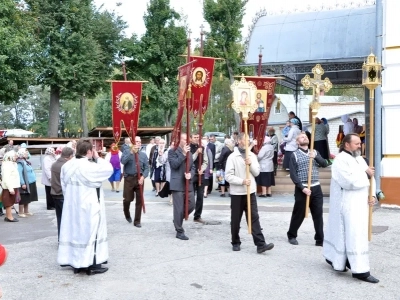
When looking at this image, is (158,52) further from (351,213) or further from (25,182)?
(351,213)

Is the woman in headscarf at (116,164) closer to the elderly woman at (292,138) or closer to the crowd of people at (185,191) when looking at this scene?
the crowd of people at (185,191)

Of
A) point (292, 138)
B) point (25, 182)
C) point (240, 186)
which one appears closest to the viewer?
point (240, 186)

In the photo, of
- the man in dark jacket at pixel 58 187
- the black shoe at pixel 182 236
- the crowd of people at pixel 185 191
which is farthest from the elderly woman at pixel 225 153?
the man in dark jacket at pixel 58 187

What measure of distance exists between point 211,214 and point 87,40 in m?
26.1

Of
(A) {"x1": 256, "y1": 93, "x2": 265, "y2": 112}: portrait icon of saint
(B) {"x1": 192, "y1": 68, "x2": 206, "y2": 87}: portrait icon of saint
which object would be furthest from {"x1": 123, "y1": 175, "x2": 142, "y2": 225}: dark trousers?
(A) {"x1": 256, "y1": 93, "x2": 265, "y2": 112}: portrait icon of saint

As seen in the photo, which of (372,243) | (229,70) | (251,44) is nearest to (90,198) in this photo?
(372,243)

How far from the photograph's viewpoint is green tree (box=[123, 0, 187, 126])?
3766 cm

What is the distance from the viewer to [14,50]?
26141mm

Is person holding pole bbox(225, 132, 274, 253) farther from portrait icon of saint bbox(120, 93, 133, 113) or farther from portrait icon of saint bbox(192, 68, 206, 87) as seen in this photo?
portrait icon of saint bbox(120, 93, 133, 113)

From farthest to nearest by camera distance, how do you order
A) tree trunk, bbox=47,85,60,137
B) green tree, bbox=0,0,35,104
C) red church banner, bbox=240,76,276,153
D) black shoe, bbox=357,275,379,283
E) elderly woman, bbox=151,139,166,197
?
tree trunk, bbox=47,85,60,137 < green tree, bbox=0,0,35,104 < elderly woman, bbox=151,139,166,197 < red church banner, bbox=240,76,276,153 < black shoe, bbox=357,275,379,283

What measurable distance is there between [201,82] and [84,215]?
15.0 feet

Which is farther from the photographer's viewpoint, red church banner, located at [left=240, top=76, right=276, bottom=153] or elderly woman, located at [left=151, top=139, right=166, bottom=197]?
elderly woman, located at [left=151, top=139, right=166, bottom=197]

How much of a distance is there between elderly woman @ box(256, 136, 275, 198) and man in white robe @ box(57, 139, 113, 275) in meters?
8.33

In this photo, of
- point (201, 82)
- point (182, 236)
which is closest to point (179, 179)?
point (182, 236)
